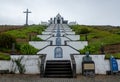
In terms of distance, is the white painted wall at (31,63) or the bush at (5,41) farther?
the bush at (5,41)

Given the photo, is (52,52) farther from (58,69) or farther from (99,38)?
(99,38)

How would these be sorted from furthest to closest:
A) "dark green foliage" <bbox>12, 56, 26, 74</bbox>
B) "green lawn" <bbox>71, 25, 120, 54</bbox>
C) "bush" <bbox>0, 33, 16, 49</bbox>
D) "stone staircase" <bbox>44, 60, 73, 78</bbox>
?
"green lawn" <bbox>71, 25, 120, 54</bbox> → "bush" <bbox>0, 33, 16, 49</bbox> → "dark green foliage" <bbox>12, 56, 26, 74</bbox> → "stone staircase" <bbox>44, 60, 73, 78</bbox>

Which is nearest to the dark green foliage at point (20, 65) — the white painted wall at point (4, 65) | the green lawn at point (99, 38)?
the white painted wall at point (4, 65)

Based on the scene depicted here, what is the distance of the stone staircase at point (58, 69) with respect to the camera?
2072 centimetres

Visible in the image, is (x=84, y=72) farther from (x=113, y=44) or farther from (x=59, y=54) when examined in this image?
(x=113, y=44)

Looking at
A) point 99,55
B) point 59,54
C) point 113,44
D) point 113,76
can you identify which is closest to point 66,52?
point 59,54

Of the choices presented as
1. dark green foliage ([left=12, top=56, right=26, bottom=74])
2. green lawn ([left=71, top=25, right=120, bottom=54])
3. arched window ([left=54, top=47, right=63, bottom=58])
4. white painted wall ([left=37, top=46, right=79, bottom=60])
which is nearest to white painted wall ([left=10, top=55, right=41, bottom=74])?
dark green foliage ([left=12, top=56, right=26, bottom=74])

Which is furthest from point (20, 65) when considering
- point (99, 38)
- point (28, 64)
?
point (99, 38)

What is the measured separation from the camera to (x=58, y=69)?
22.0m

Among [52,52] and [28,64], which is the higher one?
[52,52]

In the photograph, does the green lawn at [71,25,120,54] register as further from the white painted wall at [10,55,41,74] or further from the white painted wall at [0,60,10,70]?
the white painted wall at [0,60,10,70]

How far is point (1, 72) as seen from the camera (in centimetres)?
2175

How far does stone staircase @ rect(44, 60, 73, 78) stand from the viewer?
20719mm

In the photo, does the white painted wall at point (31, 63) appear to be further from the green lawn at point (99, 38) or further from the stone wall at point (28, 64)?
the green lawn at point (99, 38)
